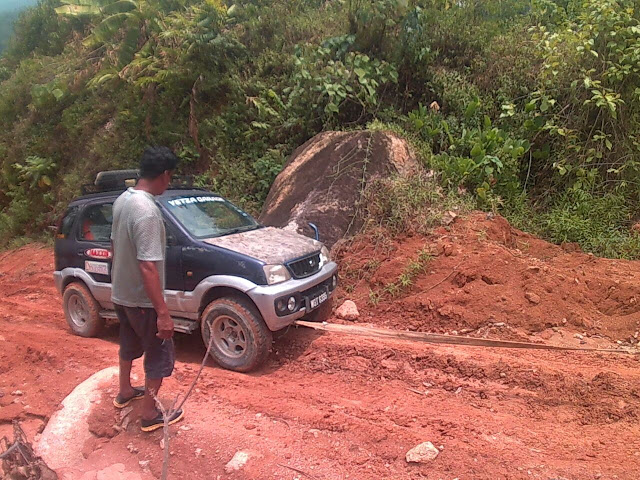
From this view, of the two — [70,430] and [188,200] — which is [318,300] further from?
[70,430]

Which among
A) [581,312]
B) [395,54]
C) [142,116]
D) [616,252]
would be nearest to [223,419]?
[581,312]

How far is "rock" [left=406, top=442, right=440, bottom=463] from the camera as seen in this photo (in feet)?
10.5

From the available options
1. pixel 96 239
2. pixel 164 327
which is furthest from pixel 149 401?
pixel 96 239

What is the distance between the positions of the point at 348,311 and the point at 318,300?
1.00 m

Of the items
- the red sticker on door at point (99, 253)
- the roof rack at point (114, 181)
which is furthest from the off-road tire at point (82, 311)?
the roof rack at point (114, 181)

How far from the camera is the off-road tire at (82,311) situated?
5949mm

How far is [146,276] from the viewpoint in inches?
128

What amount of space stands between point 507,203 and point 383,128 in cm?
226

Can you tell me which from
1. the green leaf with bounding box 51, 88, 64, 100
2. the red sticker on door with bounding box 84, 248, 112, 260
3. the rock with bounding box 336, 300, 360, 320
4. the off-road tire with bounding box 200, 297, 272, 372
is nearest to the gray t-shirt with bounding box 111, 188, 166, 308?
the off-road tire with bounding box 200, 297, 272, 372

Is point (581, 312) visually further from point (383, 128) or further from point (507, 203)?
point (383, 128)

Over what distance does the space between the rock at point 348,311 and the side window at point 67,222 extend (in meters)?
3.40

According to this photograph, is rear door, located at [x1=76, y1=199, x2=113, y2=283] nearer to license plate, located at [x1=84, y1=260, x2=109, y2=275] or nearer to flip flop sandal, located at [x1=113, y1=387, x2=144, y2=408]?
license plate, located at [x1=84, y1=260, x2=109, y2=275]

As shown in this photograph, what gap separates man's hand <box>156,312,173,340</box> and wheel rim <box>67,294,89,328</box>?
3.16m

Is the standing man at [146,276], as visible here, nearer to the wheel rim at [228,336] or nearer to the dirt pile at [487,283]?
the wheel rim at [228,336]
